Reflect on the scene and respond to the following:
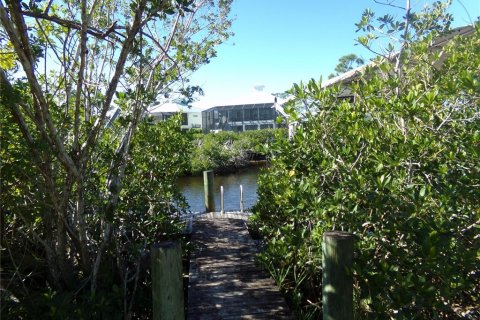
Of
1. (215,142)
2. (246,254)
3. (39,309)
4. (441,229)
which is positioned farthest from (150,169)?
(215,142)

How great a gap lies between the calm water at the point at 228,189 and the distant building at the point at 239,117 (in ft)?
58.8

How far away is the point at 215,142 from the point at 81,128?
2152 centimetres

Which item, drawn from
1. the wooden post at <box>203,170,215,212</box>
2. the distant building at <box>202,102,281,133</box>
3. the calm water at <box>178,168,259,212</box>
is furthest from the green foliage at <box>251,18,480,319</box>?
the distant building at <box>202,102,281,133</box>

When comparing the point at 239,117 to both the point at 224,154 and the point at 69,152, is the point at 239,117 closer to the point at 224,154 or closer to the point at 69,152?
the point at 224,154

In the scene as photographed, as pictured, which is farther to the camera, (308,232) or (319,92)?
(308,232)

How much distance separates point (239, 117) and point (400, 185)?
1601 inches

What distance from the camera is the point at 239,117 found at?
4338cm

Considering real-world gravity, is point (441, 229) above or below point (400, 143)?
below

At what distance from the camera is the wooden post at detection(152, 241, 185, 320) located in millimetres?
2920

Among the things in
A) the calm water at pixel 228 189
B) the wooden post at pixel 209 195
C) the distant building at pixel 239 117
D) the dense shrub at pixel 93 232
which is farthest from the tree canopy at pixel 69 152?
the distant building at pixel 239 117

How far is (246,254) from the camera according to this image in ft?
19.0

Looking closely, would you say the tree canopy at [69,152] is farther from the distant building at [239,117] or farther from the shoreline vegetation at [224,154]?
the distant building at [239,117]

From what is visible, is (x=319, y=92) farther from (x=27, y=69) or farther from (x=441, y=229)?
(x=27, y=69)

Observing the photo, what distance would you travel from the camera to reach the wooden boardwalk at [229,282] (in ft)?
13.6
